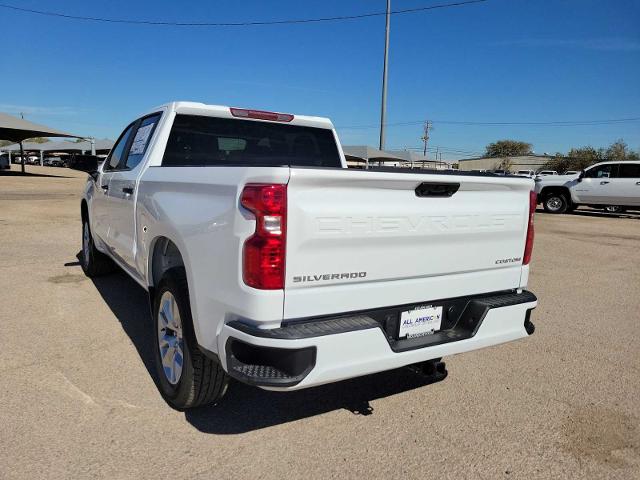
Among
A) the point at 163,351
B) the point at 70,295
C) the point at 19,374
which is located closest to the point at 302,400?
the point at 163,351

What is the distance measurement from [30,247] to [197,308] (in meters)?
7.26

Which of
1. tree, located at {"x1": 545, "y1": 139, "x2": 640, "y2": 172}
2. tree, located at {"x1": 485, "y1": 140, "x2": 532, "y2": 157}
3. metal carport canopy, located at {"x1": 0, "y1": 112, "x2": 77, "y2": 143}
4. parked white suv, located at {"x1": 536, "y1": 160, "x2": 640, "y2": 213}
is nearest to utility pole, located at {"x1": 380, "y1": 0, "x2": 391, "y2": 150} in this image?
parked white suv, located at {"x1": 536, "y1": 160, "x2": 640, "y2": 213}

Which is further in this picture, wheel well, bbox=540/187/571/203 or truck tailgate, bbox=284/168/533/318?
wheel well, bbox=540/187/571/203

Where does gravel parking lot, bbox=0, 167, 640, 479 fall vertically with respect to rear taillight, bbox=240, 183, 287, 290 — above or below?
below

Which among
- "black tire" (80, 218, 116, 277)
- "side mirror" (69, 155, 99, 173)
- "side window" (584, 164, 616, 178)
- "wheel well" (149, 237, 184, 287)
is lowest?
"black tire" (80, 218, 116, 277)

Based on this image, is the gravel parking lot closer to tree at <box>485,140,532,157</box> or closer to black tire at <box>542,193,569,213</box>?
black tire at <box>542,193,569,213</box>

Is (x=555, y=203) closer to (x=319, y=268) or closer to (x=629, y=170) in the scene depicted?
(x=629, y=170)

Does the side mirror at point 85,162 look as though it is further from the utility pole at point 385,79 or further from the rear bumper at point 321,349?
the utility pole at point 385,79

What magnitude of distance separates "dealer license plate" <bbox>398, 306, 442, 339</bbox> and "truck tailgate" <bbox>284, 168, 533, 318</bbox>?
0.26 ft

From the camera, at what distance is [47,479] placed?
2416 millimetres

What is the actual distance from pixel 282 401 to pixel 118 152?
325 cm

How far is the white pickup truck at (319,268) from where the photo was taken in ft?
7.52

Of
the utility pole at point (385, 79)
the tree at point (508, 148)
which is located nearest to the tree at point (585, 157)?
the tree at point (508, 148)

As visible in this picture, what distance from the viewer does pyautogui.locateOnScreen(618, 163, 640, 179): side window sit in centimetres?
1833
